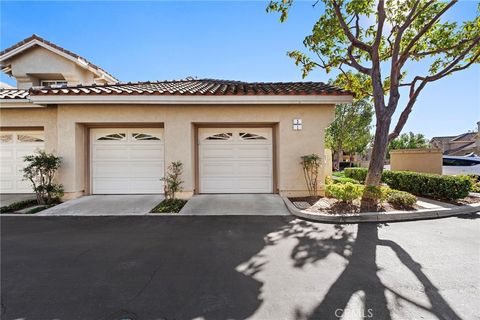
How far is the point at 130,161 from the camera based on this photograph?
763 cm

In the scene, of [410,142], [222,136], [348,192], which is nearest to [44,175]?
[222,136]

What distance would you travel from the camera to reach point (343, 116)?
1988 centimetres

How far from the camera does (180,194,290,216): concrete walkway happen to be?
5676 mm

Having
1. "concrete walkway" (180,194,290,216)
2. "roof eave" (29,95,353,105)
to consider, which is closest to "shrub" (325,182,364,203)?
"concrete walkway" (180,194,290,216)

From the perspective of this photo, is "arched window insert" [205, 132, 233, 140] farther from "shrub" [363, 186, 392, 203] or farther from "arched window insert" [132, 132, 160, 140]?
"shrub" [363, 186, 392, 203]

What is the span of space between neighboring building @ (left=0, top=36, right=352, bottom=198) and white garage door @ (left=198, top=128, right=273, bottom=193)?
0.12ft

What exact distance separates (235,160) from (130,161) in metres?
3.88

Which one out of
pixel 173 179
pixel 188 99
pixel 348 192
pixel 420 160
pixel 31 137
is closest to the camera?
pixel 348 192

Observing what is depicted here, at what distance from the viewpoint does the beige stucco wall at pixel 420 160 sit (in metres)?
8.83

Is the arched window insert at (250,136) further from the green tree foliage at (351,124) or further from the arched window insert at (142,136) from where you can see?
the green tree foliage at (351,124)

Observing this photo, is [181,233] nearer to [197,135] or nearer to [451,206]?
[197,135]

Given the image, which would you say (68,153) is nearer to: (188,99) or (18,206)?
(18,206)

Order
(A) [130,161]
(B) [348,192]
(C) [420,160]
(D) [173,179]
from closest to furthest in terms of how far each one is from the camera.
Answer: (B) [348,192]
(D) [173,179]
(A) [130,161]
(C) [420,160]

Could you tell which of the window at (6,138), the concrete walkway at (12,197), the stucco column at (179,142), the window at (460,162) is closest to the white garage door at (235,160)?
the stucco column at (179,142)
